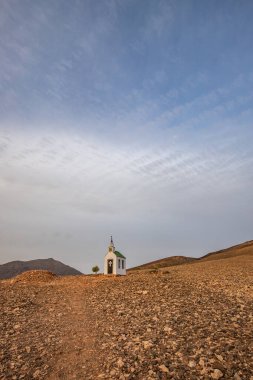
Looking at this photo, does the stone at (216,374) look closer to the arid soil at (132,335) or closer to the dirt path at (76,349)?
the arid soil at (132,335)

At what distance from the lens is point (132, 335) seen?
13.2 meters

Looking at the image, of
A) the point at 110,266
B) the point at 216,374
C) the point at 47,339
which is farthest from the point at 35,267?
the point at 216,374

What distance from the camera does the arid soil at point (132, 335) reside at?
10180mm

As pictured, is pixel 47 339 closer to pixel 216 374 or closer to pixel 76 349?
pixel 76 349

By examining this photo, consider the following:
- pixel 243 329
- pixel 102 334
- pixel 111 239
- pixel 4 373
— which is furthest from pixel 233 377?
pixel 111 239

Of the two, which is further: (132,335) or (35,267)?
(35,267)

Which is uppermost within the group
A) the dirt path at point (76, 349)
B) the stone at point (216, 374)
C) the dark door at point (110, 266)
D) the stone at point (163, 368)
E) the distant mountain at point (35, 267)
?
the distant mountain at point (35, 267)

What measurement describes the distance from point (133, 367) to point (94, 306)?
356 inches

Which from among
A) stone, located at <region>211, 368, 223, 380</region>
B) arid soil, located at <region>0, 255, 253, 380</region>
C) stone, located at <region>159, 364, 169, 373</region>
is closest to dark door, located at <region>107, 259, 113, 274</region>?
arid soil, located at <region>0, 255, 253, 380</region>

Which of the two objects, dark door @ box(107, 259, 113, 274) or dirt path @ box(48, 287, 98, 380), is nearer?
dirt path @ box(48, 287, 98, 380)

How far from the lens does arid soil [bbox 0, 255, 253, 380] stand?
33.4ft

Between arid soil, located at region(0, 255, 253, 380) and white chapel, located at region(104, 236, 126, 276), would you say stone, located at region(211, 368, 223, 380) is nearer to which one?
arid soil, located at region(0, 255, 253, 380)

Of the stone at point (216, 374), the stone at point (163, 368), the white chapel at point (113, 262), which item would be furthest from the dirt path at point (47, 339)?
the white chapel at point (113, 262)

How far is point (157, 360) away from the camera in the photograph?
10.6 metres
